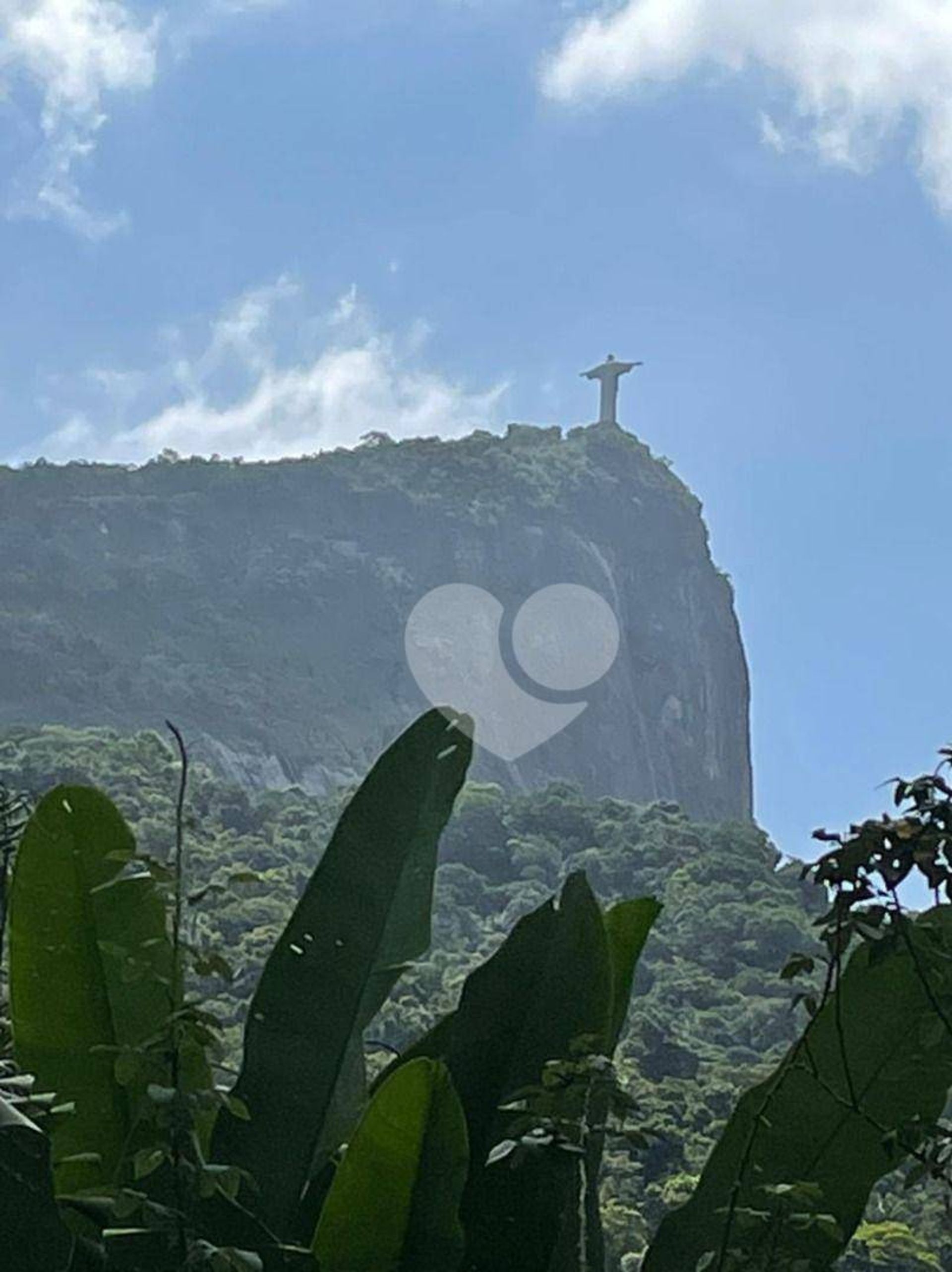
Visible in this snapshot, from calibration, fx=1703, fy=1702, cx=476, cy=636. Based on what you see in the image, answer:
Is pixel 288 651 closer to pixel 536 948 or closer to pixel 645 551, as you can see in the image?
pixel 645 551

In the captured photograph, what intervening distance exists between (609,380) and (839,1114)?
52677 millimetres

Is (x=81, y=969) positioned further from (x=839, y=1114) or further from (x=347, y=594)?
(x=347, y=594)

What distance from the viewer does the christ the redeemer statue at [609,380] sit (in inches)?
2058

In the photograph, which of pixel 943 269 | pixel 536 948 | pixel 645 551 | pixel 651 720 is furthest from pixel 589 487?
pixel 536 948

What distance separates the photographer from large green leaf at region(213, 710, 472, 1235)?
2.73ft

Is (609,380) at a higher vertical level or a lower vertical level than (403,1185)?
higher

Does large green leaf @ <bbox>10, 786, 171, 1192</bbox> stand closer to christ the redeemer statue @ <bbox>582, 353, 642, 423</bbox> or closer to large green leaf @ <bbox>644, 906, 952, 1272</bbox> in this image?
large green leaf @ <bbox>644, 906, 952, 1272</bbox>

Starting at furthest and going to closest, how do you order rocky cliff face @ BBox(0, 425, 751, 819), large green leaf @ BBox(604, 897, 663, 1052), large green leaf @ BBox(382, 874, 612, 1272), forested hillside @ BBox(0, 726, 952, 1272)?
rocky cliff face @ BBox(0, 425, 751, 819)
forested hillside @ BBox(0, 726, 952, 1272)
large green leaf @ BBox(604, 897, 663, 1052)
large green leaf @ BBox(382, 874, 612, 1272)

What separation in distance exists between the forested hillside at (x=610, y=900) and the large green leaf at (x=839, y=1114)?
0.04 m

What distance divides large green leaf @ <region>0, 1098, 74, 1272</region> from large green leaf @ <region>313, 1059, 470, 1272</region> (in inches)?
5.6

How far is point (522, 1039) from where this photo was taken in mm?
855

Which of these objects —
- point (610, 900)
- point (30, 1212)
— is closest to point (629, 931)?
point (30, 1212)

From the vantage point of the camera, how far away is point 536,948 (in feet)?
2.86

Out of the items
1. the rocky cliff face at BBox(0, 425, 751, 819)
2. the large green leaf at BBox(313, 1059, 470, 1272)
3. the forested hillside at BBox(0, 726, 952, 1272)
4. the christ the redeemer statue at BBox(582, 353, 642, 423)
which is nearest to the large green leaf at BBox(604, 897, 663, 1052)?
the forested hillside at BBox(0, 726, 952, 1272)
